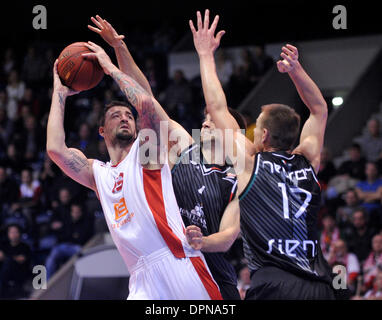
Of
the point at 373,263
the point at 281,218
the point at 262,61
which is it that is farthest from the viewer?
the point at 262,61

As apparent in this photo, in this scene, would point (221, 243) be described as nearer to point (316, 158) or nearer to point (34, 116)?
point (316, 158)

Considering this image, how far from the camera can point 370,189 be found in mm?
9633

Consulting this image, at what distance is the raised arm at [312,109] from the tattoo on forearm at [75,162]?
1599 mm

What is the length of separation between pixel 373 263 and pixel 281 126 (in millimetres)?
4771

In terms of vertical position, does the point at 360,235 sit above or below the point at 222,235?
below

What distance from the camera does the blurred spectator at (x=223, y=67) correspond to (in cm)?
1332

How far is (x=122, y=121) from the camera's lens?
185 inches

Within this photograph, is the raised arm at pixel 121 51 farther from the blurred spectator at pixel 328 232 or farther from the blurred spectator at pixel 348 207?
the blurred spectator at pixel 348 207

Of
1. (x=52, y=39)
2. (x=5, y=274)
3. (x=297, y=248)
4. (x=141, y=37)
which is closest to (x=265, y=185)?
(x=297, y=248)

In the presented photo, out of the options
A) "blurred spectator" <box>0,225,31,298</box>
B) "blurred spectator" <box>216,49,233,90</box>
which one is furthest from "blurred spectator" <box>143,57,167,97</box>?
"blurred spectator" <box>0,225,31,298</box>

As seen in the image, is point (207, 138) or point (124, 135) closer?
A: point (124, 135)

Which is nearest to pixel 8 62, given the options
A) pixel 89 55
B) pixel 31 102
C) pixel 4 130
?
pixel 31 102

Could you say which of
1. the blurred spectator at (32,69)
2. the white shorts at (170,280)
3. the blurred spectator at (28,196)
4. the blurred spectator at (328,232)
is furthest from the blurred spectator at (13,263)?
the white shorts at (170,280)

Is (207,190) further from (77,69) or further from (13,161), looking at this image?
(13,161)
